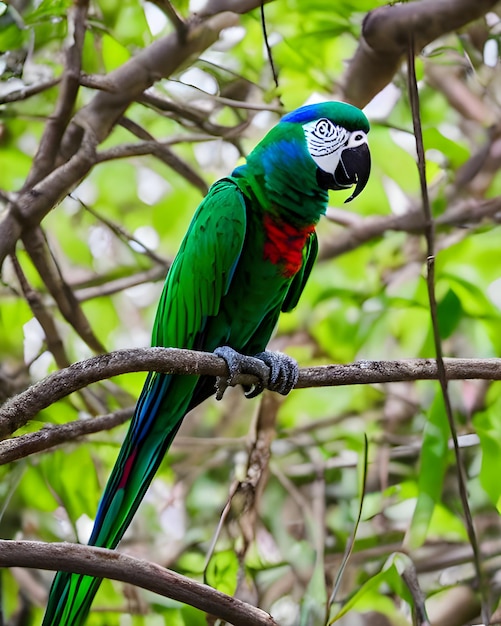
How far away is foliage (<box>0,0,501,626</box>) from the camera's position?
1.39m

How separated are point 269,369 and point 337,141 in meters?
0.41

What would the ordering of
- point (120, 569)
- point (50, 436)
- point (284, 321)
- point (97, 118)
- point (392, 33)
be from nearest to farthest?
1. point (120, 569)
2. point (50, 436)
3. point (392, 33)
4. point (97, 118)
5. point (284, 321)

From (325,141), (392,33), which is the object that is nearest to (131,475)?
(325,141)

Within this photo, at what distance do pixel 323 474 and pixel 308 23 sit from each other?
1126 mm

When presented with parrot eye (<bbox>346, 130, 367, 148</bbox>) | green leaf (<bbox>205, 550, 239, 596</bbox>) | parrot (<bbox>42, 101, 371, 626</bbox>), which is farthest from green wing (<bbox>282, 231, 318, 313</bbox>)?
green leaf (<bbox>205, 550, 239, 596</bbox>)

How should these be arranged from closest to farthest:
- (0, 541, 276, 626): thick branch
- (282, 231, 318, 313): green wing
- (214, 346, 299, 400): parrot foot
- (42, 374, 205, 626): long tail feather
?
(0, 541, 276, 626): thick branch, (42, 374, 205, 626): long tail feather, (214, 346, 299, 400): parrot foot, (282, 231, 318, 313): green wing

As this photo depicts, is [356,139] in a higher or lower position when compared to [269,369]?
higher

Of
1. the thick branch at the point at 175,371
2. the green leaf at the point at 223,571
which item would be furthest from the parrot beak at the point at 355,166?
the green leaf at the point at 223,571

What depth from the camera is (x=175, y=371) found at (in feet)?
3.07

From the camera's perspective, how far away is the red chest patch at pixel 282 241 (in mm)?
1277

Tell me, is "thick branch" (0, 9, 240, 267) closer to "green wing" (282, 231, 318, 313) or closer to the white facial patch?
the white facial patch

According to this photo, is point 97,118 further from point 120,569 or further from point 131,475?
point 120,569

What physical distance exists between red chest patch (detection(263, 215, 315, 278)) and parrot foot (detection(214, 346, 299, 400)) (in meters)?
0.16

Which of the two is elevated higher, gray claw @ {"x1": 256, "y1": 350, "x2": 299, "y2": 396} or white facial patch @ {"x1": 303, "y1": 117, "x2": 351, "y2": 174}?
white facial patch @ {"x1": 303, "y1": 117, "x2": 351, "y2": 174}
